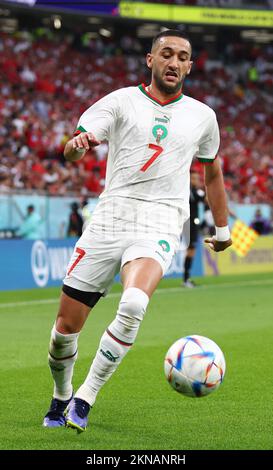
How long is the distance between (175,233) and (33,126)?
67.4ft

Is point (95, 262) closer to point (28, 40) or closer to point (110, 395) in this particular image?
point (110, 395)

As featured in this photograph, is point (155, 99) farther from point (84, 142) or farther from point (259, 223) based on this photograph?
point (259, 223)

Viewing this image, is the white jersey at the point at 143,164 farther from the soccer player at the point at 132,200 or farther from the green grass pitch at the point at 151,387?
the green grass pitch at the point at 151,387

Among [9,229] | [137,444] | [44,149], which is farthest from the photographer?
[44,149]

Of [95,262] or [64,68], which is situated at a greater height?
[95,262]

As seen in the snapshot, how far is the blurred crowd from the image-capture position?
2497 centimetres

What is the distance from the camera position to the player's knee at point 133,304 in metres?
5.86

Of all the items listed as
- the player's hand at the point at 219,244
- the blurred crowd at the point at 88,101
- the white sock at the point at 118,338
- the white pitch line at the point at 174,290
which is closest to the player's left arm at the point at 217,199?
the player's hand at the point at 219,244

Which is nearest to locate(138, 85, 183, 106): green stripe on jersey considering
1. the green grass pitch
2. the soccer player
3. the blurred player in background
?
the soccer player

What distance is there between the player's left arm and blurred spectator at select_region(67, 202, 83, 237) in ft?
47.7

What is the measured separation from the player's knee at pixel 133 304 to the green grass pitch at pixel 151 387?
0.80 metres
